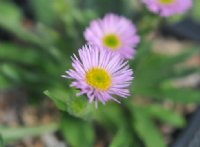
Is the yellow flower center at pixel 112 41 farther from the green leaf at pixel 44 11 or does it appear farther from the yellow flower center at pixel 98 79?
the green leaf at pixel 44 11

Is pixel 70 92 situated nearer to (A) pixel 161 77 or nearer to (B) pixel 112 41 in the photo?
(B) pixel 112 41

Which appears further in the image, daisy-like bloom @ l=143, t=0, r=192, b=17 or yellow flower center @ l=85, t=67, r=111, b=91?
daisy-like bloom @ l=143, t=0, r=192, b=17

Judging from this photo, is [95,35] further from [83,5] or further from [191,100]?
[83,5]

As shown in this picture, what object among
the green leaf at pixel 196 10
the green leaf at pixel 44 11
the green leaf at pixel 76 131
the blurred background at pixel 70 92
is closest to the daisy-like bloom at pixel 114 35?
the blurred background at pixel 70 92

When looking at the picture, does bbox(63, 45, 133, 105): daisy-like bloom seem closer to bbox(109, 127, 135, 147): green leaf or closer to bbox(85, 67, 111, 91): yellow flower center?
bbox(85, 67, 111, 91): yellow flower center

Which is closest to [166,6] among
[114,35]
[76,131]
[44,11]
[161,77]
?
[114,35]

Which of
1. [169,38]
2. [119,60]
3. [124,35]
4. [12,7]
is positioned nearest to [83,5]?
[12,7]

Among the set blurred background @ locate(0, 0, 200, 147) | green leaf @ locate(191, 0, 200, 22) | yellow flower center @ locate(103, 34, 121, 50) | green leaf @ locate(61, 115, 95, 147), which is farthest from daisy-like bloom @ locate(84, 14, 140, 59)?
green leaf @ locate(191, 0, 200, 22)
